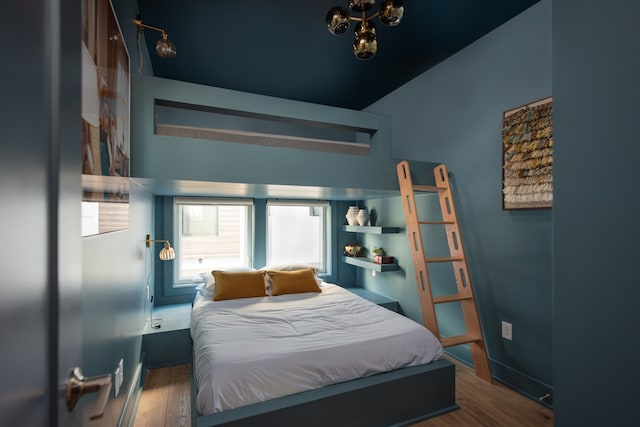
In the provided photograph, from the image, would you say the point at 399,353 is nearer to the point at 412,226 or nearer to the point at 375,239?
the point at 412,226

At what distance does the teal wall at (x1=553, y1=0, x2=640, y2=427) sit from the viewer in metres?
0.73

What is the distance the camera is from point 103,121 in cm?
121

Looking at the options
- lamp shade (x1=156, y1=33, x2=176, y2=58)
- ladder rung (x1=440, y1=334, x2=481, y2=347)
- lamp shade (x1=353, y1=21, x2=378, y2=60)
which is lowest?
ladder rung (x1=440, y1=334, x2=481, y2=347)

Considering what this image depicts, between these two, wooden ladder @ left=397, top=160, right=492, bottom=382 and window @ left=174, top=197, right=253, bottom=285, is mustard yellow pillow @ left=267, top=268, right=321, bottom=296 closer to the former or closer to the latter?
window @ left=174, top=197, right=253, bottom=285

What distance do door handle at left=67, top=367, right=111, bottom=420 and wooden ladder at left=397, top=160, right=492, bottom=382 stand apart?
2.19 meters

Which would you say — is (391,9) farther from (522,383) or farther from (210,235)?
(210,235)

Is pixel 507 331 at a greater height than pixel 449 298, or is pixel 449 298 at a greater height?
pixel 449 298

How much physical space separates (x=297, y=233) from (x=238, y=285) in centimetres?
145

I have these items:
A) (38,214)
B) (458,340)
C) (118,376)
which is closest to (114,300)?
(118,376)

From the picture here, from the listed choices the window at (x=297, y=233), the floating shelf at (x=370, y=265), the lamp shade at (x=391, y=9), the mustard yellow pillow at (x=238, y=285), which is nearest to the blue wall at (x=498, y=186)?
the floating shelf at (x=370, y=265)

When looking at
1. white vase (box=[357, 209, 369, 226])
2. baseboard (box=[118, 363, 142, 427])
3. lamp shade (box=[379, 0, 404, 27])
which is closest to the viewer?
lamp shade (box=[379, 0, 404, 27])

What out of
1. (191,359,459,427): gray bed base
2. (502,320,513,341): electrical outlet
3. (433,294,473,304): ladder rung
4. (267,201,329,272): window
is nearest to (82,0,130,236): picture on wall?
(191,359,459,427): gray bed base

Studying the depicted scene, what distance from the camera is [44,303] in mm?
478

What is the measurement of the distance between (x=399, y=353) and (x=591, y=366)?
4.58 ft
